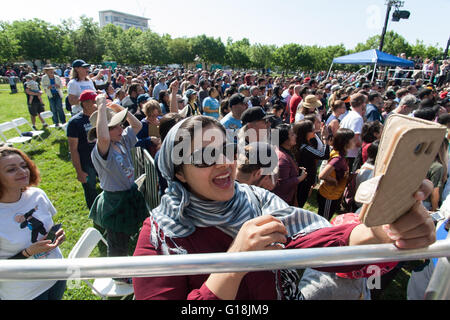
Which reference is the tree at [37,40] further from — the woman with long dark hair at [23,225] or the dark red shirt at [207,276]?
the dark red shirt at [207,276]

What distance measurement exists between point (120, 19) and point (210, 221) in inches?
6200

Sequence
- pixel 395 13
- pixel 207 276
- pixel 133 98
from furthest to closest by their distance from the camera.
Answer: pixel 395 13 < pixel 133 98 < pixel 207 276

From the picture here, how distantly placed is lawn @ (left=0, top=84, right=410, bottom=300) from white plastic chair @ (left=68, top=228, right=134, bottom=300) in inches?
17.9

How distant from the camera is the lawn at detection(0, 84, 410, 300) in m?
3.29

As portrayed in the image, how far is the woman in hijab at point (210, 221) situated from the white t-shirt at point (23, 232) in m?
1.49

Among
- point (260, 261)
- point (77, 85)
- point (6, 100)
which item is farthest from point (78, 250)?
point (6, 100)

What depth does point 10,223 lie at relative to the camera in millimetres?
2076

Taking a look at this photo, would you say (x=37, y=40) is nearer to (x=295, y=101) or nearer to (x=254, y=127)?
(x=295, y=101)

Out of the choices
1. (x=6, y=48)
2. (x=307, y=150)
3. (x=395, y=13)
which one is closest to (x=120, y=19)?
(x=6, y=48)

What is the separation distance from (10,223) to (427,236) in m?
2.75

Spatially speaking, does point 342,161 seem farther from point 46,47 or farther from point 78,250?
point 46,47

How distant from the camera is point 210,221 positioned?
4.25 ft

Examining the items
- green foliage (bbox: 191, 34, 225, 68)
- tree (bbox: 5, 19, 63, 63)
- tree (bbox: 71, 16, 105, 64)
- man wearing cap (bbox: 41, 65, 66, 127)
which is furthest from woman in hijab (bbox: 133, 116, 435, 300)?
green foliage (bbox: 191, 34, 225, 68)

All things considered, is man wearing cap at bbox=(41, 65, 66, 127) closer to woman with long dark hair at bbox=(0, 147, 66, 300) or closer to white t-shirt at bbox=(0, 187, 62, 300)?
woman with long dark hair at bbox=(0, 147, 66, 300)
